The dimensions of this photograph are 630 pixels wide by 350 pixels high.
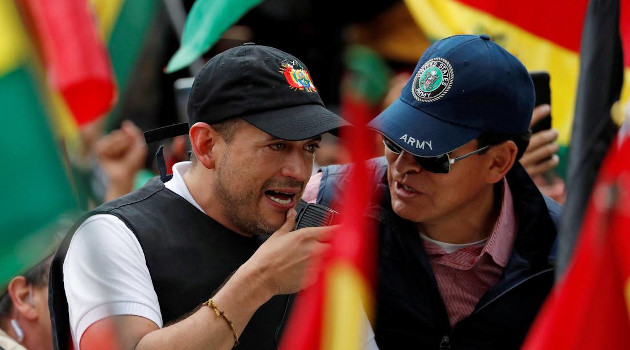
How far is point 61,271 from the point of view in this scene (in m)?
2.36

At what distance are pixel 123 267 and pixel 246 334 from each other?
15.5 inches

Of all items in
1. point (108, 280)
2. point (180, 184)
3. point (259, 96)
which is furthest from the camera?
point (180, 184)

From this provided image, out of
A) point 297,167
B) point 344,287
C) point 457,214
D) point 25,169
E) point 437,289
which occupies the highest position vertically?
point 25,169

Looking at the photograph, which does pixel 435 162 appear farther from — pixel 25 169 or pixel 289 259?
pixel 25 169

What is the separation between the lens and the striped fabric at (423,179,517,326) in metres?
2.73

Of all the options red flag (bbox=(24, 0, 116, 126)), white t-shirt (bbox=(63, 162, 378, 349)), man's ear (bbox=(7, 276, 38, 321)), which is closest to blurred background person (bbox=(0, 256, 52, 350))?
man's ear (bbox=(7, 276, 38, 321))

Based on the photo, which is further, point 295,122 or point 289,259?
point 295,122

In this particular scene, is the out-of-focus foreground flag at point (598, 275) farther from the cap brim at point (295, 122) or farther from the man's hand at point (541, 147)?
the man's hand at point (541, 147)

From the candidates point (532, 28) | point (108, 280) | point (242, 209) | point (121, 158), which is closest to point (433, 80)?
point (242, 209)

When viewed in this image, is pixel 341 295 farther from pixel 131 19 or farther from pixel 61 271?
pixel 61 271

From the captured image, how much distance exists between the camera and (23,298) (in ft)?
10.1

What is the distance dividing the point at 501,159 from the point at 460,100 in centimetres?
22

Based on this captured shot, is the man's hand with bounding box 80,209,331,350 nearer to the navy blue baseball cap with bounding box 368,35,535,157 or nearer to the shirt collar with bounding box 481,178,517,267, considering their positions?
the navy blue baseball cap with bounding box 368,35,535,157

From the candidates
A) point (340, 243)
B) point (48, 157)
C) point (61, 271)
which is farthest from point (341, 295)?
point (61, 271)
